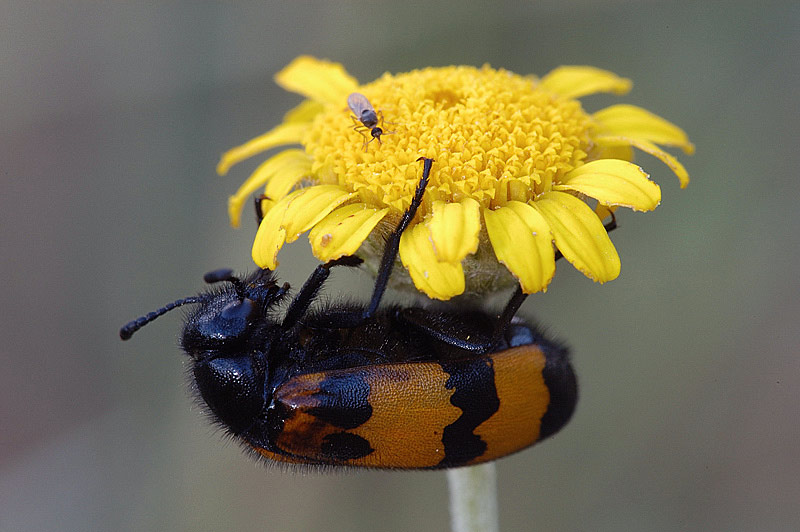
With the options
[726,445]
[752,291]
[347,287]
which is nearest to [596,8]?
[752,291]

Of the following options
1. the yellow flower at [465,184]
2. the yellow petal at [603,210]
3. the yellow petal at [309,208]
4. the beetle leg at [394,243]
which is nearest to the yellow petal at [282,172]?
the yellow flower at [465,184]

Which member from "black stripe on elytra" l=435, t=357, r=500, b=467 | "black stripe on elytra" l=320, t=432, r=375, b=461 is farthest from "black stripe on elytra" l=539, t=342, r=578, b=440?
"black stripe on elytra" l=320, t=432, r=375, b=461

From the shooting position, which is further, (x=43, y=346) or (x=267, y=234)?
(x=43, y=346)

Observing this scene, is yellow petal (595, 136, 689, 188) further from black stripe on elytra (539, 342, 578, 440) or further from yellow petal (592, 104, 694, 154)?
black stripe on elytra (539, 342, 578, 440)

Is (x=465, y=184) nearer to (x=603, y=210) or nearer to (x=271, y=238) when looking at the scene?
(x=603, y=210)

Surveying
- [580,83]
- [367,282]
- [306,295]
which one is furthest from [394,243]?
[367,282]

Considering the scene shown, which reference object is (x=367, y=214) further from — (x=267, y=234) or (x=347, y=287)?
(x=347, y=287)

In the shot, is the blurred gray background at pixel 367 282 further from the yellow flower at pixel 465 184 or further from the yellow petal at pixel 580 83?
the yellow flower at pixel 465 184
